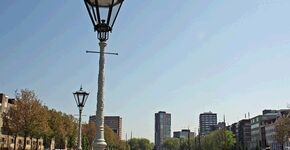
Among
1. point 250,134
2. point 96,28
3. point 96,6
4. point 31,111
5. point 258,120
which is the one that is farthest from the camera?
point 250,134

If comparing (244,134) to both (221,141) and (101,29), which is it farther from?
(101,29)

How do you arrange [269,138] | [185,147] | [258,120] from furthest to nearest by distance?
Answer: [185,147]
[258,120]
[269,138]

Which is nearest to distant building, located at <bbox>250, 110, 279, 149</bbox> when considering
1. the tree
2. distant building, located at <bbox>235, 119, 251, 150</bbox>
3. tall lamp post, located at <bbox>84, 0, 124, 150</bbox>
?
distant building, located at <bbox>235, 119, 251, 150</bbox>

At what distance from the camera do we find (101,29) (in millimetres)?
9914

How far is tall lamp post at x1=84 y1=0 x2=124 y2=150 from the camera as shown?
30.7 feet

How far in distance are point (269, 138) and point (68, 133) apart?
71843 millimetres

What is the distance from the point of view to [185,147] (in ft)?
614

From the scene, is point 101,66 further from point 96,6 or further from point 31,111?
point 31,111

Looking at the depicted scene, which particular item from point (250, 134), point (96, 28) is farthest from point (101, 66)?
point (250, 134)

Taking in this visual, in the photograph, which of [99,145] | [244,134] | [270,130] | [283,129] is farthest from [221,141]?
[99,145]

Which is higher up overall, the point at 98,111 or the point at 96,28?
the point at 96,28

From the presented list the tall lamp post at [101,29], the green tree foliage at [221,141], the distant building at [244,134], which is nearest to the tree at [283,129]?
the green tree foliage at [221,141]

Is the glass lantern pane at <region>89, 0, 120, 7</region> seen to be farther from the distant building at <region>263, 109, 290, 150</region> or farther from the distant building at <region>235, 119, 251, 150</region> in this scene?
the distant building at <region>235, 119, 251, 150</region>

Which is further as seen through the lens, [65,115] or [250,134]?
[250,134]
